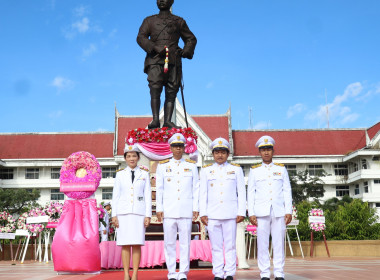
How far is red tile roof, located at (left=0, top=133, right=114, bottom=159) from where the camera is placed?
35.3 m

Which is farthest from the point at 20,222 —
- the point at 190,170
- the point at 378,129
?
the point at 378,129

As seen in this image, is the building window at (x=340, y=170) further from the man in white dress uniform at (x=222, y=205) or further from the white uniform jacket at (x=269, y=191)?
the man in white dress uniform at (x=222, y=205)

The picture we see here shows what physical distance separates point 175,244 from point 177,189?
65 cm

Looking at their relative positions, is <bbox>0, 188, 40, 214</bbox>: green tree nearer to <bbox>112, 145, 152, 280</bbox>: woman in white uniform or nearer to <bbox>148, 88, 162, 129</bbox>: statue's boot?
<bbox>148, 88, 162, 129</bbox>: statue's boot

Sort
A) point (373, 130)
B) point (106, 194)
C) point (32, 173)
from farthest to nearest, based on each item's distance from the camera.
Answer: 1. point (373, 130)
2. point (32, 173)
3. point (106, 194)

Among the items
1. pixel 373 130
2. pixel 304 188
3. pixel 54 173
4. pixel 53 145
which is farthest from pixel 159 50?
pixel 373 130

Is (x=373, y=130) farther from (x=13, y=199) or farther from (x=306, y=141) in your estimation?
(x=13, y=199)

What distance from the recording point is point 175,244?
5.51 m

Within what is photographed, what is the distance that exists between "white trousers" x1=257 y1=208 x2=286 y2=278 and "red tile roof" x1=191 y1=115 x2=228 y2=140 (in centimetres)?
2890

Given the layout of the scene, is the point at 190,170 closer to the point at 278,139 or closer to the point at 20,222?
the point at 20,222

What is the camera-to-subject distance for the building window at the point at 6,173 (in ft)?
117

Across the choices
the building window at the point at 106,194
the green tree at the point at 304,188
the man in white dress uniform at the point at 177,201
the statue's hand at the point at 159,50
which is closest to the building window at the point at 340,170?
the green tree at the point at 304,188

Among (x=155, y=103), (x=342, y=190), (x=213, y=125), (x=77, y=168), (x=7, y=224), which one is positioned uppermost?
(x=213, y=125)

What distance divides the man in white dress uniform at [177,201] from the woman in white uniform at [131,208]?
0.22m
